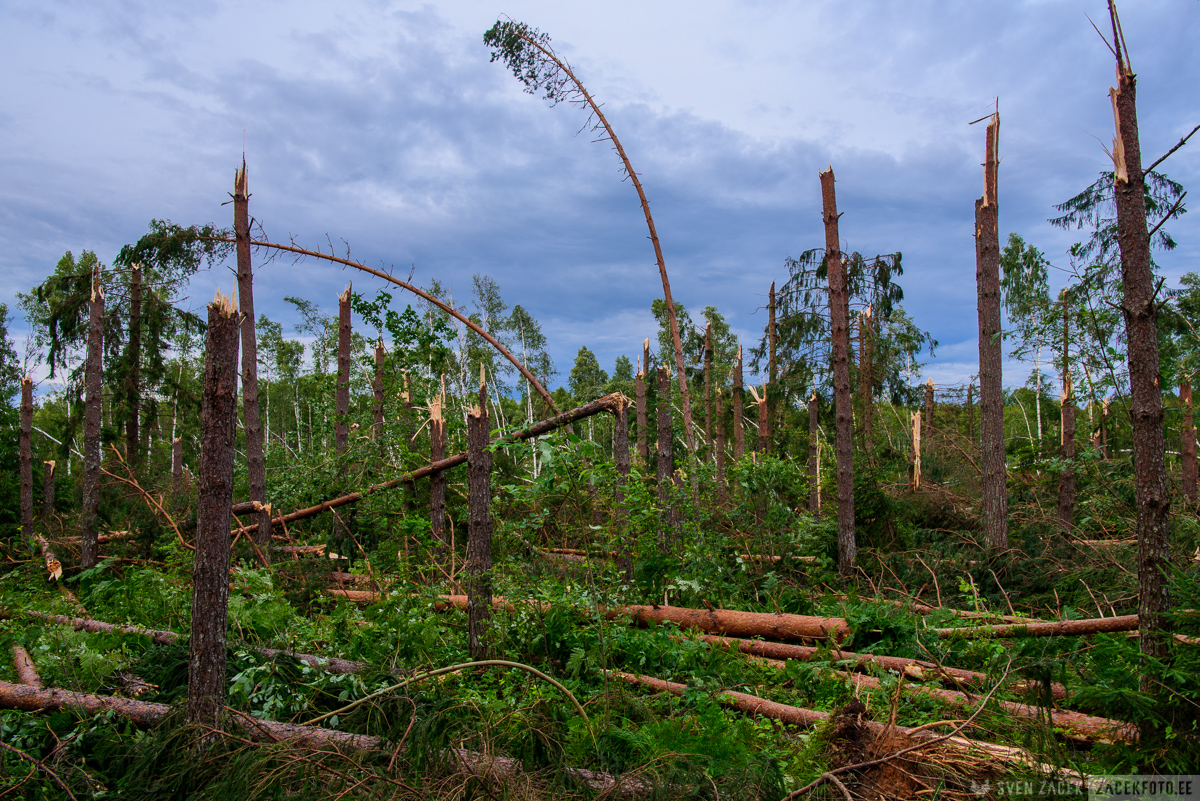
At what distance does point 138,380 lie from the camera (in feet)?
50.0

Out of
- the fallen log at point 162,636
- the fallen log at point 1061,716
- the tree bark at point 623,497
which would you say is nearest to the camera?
the fallen log at point 1061,716

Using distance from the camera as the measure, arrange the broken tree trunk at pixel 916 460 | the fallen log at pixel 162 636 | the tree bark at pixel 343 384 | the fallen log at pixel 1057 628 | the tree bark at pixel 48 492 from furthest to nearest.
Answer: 1. the tree bark at pixel 48 492
2. the tree bark at pixel 343 384
3. the broken tree trunk at pixel 916 460
4. the fallen log at pixel 1057 628
5. the fallen log at pixel 162 636

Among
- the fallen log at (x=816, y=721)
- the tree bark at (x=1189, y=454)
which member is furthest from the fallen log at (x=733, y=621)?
the tree bark at (x=1189, y=454)

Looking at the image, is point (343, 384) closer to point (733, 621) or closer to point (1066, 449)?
point (733, 621)

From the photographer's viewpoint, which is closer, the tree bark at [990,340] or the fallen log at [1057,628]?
the fallen log at [1057,628]

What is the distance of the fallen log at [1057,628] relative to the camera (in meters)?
5.24

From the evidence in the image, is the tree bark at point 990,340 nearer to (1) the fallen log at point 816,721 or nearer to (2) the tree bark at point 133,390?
(1) the fallen log at point 816,721

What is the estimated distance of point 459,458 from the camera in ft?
25.1

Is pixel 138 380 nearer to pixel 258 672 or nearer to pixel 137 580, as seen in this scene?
pixel 137 580

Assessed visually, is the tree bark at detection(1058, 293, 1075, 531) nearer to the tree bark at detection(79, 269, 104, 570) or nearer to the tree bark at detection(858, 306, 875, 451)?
the tree bark at detection(858, 306, 875, 451)

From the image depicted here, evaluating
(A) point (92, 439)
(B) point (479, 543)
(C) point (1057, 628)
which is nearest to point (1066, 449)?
(C) point (1057, 628)

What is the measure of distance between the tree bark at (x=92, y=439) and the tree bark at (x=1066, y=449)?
1441 cm

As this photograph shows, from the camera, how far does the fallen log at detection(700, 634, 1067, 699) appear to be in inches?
189

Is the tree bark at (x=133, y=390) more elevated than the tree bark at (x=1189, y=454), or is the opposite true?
the tree bark at (x=133, y=390)
